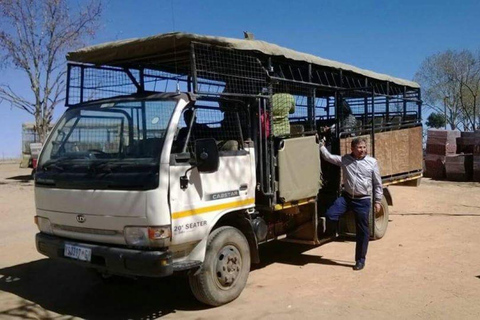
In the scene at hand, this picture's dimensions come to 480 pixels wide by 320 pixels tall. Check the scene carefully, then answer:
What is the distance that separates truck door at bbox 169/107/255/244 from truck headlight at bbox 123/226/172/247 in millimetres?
92

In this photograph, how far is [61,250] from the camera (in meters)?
4.67

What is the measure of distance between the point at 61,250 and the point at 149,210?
4.02 ft

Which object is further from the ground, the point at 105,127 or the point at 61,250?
the point at 105,127

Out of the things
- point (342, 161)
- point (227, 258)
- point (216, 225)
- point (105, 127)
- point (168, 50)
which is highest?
point (168, 50)

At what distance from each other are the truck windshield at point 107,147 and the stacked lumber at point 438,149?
650 inches

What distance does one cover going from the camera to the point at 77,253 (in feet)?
14.8

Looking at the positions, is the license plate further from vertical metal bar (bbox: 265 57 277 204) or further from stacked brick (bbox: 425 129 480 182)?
stacked brick (bbox: 425 129 480 182)

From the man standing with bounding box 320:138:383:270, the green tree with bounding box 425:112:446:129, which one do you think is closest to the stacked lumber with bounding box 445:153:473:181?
the man standing with bounding box 320:138:383:270

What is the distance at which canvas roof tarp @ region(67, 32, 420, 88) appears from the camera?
4852 millimetres

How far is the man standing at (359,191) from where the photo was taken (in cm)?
630

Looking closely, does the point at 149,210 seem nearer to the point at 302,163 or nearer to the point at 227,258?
the point at 227,258

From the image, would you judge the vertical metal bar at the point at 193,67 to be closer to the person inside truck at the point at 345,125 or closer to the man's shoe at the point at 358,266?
the man's shoe at the point at 358,266

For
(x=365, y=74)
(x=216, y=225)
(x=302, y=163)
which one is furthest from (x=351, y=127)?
(x=216, y=225)

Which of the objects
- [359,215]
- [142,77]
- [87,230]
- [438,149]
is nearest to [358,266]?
[359,215]
